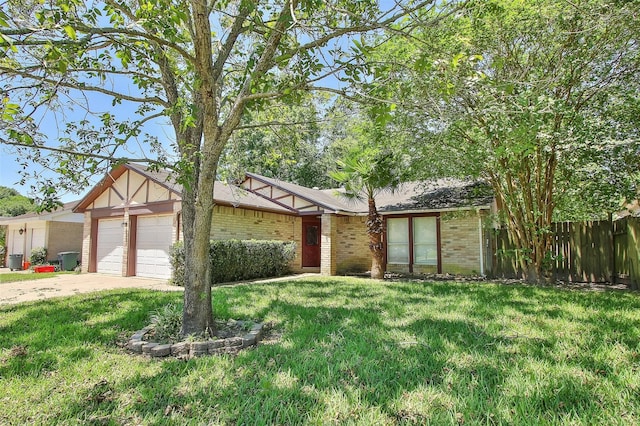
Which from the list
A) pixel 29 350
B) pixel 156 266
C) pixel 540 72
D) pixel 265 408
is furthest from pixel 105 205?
pixel 540 72

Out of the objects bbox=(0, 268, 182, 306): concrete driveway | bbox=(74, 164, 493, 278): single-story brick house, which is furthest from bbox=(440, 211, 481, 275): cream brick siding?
bbox=(0, 268, 182, 306): concrete driveway

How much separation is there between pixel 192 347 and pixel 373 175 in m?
8.31

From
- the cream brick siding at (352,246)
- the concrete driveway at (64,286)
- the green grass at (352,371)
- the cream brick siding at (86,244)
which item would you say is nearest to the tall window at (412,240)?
the cream brick siding at (352,246)

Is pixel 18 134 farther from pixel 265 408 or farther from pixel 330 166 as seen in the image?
pixel 330 166

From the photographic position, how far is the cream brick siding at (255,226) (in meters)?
Result: 12.3

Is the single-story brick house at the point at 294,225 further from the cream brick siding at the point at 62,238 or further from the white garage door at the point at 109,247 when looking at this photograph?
the cream brick siding at the point at 62,238

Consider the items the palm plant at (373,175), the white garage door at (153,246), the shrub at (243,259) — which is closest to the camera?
the shrub at (243,259)

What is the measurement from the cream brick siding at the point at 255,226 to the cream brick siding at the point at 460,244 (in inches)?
241

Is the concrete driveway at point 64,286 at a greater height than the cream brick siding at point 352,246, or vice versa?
the cream brick siding at point 352,246

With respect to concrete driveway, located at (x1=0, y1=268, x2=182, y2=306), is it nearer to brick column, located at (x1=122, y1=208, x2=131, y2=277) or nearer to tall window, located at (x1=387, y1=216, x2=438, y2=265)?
brick column, located at (x1=122, y1=208, x2=131, y2=277)

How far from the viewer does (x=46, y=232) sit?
60.6 feet

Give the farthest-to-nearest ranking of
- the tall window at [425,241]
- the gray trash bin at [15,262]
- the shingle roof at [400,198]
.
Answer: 1. the gray trash bin at [15,262]
2. the tall window at [425,241]
3. the shingle roof at [400,198]

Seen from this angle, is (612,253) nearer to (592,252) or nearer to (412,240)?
(592,252)

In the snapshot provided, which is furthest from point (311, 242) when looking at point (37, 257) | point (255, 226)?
point (37, 257)
